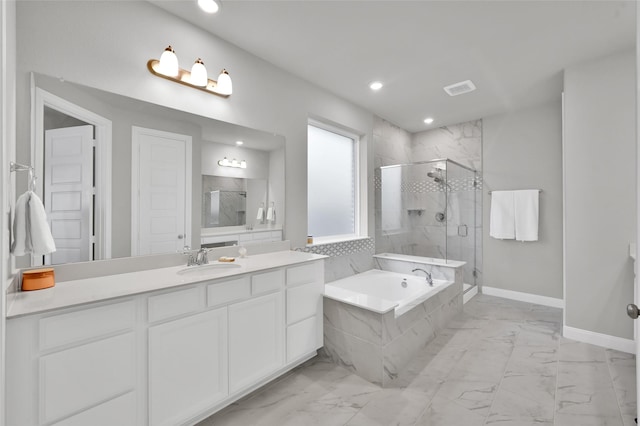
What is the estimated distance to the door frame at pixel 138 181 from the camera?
1795 mm

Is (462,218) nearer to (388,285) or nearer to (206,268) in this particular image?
(388,285)

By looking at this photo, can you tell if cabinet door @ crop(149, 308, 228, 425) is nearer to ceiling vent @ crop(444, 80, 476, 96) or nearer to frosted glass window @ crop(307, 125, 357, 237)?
frosted glass window @ crop(307, 125, 357, 237)

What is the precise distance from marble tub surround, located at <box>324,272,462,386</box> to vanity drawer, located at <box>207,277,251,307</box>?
0.82 m

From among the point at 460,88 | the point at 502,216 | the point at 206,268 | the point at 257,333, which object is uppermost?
the point at 460,88

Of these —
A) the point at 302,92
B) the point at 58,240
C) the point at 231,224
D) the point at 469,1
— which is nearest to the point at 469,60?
the point at 469,1

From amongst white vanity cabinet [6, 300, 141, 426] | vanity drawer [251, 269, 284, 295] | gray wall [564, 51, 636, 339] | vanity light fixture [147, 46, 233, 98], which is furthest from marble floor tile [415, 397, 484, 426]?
vanity light fixture [147, 46, 233, 98]

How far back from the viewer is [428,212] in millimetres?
4113

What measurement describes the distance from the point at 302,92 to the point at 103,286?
2.38 m

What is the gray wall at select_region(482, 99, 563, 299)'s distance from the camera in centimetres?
365

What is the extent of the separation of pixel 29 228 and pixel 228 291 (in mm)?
971

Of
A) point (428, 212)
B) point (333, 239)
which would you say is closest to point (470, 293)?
point (428, 212)

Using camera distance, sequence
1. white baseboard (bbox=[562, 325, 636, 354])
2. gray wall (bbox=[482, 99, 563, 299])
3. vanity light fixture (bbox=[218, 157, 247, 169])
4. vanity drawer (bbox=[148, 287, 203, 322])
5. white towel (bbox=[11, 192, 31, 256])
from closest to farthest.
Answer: white towel (bbox=[11, 192, 31, 256]) < vanity drawer (bbox=[148, 287, 203, 322]) < vanity light fixture (bbox=[218, 157, 247, 169]) < white baseboard (bbox=[562, 325, 636, 354]) < gray wall (bbox=[482, 99, 563, 299])

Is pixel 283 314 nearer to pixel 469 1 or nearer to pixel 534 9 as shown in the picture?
pixel 469 1

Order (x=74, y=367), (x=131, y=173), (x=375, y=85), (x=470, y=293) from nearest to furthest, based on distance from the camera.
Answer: (x=74, y=367)
(x=131, y=173)
(x=375, y=85)
(x=470, y=293)
